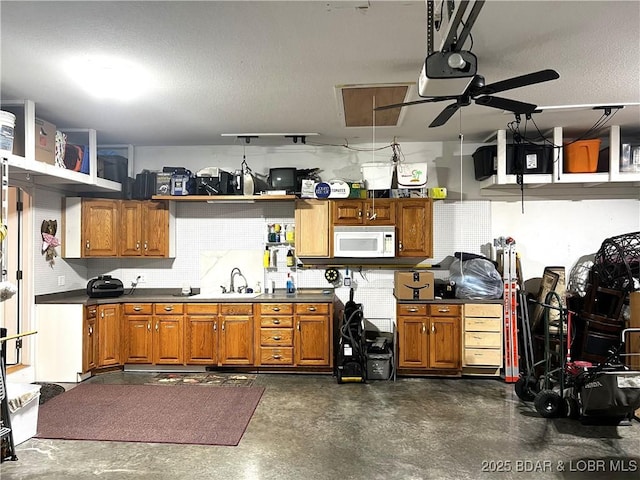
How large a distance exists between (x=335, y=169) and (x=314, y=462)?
12.1 ft

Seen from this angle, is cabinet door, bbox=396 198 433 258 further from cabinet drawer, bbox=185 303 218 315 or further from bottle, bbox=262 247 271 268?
cabinet drawer, bbox=185 303 218 315

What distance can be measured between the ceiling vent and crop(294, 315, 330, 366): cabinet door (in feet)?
7.54

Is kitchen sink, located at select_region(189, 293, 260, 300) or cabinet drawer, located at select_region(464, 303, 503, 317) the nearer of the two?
cabinet drawer, located at select_region(464, 303, 503, 317)

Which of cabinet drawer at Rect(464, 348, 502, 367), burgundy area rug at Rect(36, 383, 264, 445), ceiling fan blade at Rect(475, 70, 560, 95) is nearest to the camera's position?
ceiling fan blade at Rect(475, 70, 560, 95)

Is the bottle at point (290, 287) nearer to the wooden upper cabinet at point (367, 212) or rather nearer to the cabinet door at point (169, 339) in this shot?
the wooden upper cabinet at point (367, 212)

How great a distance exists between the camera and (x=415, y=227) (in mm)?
5188

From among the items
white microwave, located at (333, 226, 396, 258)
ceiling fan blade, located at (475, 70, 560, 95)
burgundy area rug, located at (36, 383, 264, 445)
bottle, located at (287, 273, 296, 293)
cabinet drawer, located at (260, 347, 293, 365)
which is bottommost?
burgundy area rug, located at (36, 383, 264, 445)

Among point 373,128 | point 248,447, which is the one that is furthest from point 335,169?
point 248,447

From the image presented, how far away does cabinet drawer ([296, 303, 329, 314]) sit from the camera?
506cm

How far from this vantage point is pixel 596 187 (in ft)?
17.7

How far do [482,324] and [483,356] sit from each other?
366 mm

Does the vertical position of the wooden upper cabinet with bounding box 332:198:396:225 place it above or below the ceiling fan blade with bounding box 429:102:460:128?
below

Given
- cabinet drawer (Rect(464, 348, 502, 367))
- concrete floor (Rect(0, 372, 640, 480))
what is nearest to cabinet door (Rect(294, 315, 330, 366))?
concrete floor (Rect(0, 372, 640, 480))

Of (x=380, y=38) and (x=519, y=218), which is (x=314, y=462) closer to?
(x=380, y=38)
